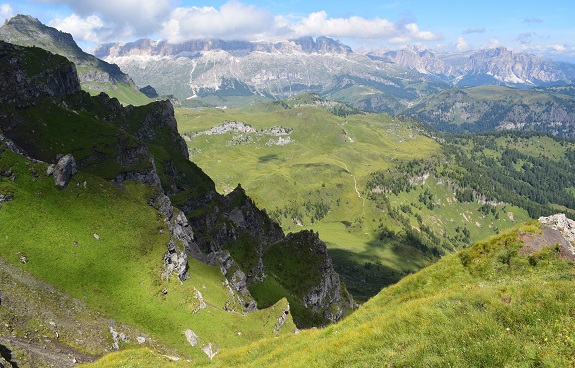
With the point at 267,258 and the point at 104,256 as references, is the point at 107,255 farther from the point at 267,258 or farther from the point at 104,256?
the point at 267,258

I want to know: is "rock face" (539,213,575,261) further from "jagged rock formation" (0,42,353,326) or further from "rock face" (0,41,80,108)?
"rock face" (0,41,80,108)

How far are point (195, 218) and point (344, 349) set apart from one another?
115674 millimetres

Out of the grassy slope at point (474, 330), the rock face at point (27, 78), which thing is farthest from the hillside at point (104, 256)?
the grassy slope at point (474, 330)

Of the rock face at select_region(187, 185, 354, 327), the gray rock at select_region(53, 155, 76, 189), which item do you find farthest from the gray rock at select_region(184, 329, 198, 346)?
the gray rock at select_region(53, 155, 76, 189)

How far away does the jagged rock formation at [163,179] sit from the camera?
108300mm

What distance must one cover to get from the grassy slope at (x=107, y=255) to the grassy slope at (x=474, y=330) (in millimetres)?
43674

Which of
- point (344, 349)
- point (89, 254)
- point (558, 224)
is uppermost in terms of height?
point (558, 224)

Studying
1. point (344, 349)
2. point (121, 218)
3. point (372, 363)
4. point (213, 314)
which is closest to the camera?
point (372, 363)

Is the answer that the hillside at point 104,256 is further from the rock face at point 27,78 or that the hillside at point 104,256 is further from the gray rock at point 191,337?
the rock face at point 27,78

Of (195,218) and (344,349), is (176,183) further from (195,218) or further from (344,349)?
(344,349)

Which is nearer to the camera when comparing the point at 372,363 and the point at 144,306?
the point at 372,363

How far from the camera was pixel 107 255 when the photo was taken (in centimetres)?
7250

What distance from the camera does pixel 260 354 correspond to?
97.9 feet

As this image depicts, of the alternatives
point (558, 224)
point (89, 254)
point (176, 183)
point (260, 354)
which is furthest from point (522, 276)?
point (176, 183)
